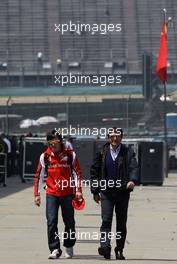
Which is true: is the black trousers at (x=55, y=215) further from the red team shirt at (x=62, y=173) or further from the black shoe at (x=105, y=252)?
the black shoe at (x=105, y=252)

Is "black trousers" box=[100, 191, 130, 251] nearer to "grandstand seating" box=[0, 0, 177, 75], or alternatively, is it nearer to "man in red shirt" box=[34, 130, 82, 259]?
"man in red shirt" box=[34, 130, 82, 259]

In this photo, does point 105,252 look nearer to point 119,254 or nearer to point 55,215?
point 119,254

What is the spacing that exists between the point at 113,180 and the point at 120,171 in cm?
12

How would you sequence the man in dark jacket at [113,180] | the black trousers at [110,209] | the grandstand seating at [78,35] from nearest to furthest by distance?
the man in dark jacket at [113,180]
the black trousers at [110,209]
the grandstand seating at [78,35]

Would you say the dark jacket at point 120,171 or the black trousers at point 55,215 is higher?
the dark jacket at point 120,171

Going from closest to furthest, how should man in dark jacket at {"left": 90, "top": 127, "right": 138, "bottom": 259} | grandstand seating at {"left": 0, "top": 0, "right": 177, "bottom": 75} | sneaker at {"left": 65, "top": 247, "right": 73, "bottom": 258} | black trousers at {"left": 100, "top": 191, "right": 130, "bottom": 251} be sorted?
man in dark jacket at {"left": 90, "top": 127, "right": 138, "bottom": 259}
black trousers at {"left": 100, "top": 191, "right": 130, "bottom": 251}
sneaker at {"left": 65, "top": 247, "right": 73, "bottom": 258}
grandstand seating at {"left": 0, "top": 0, "right": 177, "bottom": 75}

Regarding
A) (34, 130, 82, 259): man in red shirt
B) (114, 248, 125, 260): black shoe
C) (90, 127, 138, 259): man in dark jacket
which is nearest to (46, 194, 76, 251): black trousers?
(34, 130, 82, 259): man in red shirt

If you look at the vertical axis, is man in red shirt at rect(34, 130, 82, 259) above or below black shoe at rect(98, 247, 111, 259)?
above

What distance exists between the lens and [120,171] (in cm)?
1233

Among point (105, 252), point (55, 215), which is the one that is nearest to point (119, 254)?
point (105, 252)

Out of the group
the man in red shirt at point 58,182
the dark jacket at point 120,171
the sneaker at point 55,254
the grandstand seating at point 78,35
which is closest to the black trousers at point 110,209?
the dark jacket at point 120,171

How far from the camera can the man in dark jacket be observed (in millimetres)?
12312

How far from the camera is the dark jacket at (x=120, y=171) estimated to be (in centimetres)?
1231

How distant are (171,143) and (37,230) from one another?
32.8 metres
